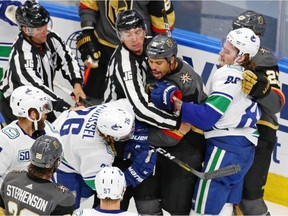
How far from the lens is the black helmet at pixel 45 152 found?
3.40 meters

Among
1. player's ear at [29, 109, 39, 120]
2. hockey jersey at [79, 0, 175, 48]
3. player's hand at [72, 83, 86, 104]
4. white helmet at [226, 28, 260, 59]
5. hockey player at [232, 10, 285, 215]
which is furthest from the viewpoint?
hockey jersey at [79, 0, 175, 48]

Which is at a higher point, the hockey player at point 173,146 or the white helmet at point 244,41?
the white helmet at point 244,41

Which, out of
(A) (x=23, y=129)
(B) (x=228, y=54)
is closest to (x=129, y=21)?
(B) (x=228, y=54)

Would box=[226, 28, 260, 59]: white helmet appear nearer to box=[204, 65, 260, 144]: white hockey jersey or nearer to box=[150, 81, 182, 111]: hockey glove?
box=[204, 65, 260, 144]: white hockey jersey

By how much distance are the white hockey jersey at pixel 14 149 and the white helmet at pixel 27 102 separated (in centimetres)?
7

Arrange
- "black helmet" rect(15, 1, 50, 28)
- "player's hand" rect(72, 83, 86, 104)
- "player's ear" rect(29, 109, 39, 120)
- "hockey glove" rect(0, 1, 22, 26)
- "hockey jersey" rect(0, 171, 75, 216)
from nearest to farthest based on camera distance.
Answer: "hockey jersey" rect(0, 171, 75, 216)
"player's ear" rect(29, 109, 39, 120)
"black helmet" rect(15, 1, 50, 28)
"player's hand" rect(72, 83, 86, 104)
"hockey glove" rect(0, 1, 22, 26)

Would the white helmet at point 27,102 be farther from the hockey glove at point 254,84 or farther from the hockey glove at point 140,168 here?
the hockey glove at point 254,84

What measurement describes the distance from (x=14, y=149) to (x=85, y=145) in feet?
1.01

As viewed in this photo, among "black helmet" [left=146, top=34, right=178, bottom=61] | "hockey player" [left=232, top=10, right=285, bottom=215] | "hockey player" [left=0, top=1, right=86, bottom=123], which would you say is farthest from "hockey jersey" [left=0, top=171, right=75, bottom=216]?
"hockey player" [left=0, top=1, right=86, bottom=123]

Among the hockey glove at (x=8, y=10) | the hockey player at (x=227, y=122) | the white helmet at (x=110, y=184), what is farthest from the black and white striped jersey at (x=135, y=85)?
the hockey glove at (x=8, y=10)

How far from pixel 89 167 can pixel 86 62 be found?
4.58ft

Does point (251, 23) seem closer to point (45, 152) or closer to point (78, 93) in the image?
point (78, 93)

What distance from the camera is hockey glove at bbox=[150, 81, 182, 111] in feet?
13.1

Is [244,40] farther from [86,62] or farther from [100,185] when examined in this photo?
[86,62]
